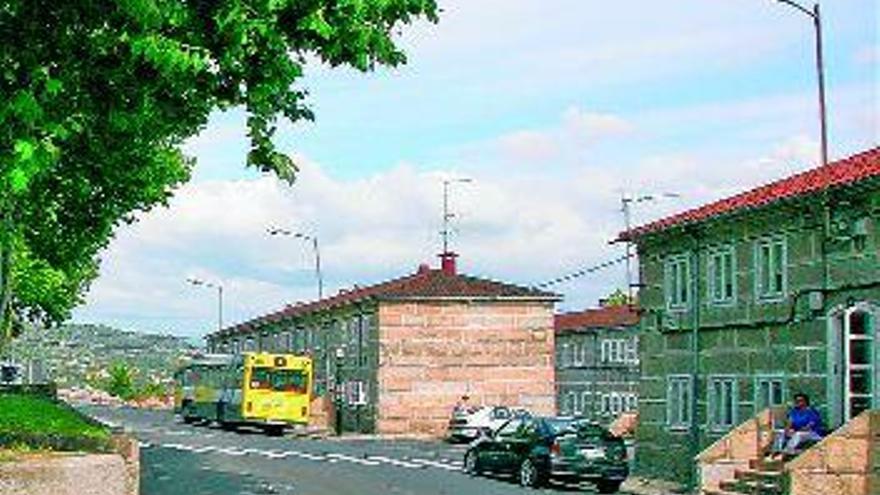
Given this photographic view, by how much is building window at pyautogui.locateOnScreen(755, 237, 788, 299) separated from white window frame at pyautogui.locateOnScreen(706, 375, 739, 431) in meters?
2.28

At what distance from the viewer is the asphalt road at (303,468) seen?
31.5 metres

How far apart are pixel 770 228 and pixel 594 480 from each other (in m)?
6.82

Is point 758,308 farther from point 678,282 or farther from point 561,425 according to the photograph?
point 561,425

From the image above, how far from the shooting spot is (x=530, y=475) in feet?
111

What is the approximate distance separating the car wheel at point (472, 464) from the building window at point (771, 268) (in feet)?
29.6

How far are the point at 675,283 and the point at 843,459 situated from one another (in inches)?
407

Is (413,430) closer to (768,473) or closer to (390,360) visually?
(390,360)

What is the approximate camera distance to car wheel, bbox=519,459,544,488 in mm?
33500

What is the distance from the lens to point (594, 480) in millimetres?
33375

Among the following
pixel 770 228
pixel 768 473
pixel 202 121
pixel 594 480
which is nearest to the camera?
pixel 202 121

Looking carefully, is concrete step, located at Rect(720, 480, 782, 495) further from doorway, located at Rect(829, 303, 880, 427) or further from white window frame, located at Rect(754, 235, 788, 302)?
white window frame, located at Rect(754, 235, 788, 302)

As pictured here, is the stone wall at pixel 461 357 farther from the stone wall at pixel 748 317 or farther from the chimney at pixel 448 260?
the stone wall at pixel 748 317

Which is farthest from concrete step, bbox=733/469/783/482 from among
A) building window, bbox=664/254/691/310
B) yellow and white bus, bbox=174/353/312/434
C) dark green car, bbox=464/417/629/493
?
yellow and white bus, bbox=174/353/312/434

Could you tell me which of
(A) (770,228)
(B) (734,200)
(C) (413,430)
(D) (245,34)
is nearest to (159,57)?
(D) (245,34)
